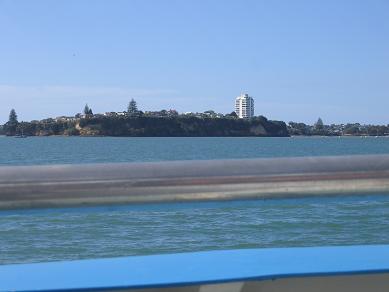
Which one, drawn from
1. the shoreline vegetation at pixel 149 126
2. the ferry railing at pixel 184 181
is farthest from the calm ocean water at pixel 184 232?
the shoreline vegetation at pixel 149 126

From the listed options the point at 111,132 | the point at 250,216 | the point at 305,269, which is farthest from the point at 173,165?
the point at 111,132

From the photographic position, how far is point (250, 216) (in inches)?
537

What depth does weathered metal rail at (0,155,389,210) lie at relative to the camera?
49.1 inches

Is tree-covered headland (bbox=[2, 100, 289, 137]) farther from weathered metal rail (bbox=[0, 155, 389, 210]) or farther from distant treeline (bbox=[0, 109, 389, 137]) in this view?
weathered metal rail (bbox=[0, 155, 389, 210])

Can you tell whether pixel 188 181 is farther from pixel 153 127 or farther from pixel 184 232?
pixel 153 127

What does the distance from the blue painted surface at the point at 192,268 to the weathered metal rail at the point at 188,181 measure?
1.29 feet

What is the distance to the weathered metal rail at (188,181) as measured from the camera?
1.25m

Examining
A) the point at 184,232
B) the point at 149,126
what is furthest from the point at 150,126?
the point at 184,232

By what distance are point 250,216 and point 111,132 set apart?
83.6 m

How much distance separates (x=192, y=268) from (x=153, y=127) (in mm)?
84192

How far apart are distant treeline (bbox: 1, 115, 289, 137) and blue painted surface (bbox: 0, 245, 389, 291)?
80.9 m

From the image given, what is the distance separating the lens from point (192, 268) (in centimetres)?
176

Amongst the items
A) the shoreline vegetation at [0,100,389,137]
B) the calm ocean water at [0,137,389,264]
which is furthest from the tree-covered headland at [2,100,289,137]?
the calm ocean water at [0,137,389,264]

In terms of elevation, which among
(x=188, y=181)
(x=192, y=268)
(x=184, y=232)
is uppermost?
(x=188, y=181)
